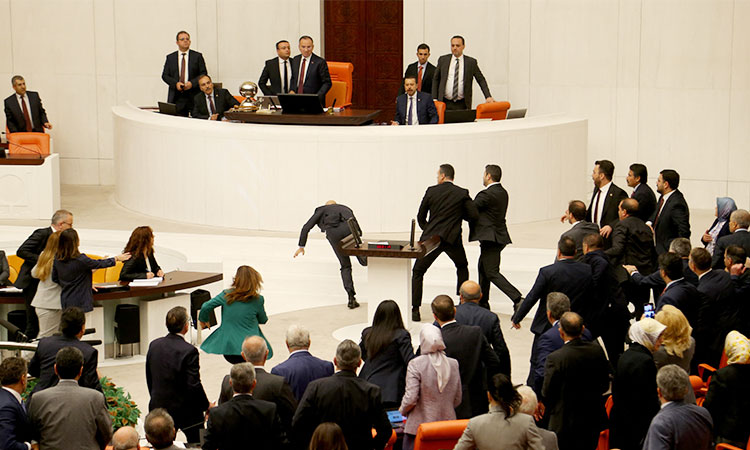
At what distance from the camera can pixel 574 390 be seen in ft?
22.9

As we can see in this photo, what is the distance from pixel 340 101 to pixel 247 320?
28.5ft

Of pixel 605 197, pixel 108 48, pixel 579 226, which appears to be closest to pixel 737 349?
pixel 579 226

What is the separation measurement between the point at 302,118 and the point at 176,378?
782 centimetres

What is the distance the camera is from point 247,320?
866 cm

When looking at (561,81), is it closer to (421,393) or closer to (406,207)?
(406,207)

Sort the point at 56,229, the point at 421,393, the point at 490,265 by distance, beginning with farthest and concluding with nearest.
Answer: the point at 490,265, the point at 56,229, the point at 421,393

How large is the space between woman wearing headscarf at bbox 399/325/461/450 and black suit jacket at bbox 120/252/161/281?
171 inches

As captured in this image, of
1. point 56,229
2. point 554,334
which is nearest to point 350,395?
point 554,334

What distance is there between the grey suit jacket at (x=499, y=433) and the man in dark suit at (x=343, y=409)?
2.13 feet

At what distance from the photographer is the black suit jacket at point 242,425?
609 cm

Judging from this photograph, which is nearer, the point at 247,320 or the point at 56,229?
the point at 247,320

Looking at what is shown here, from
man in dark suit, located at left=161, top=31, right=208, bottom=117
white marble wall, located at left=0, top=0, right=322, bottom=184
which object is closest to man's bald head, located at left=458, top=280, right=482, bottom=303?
man in dark suit, located at left=161, top=31, right=208, bottom=117

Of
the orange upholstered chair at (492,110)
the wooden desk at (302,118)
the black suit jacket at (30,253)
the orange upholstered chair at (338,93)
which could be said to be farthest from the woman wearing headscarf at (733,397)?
the orange upholstered chair at (338,93)

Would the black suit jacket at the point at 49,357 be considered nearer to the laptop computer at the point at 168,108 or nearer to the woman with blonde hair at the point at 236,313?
the woman with blonde hair at the point at 236,313
